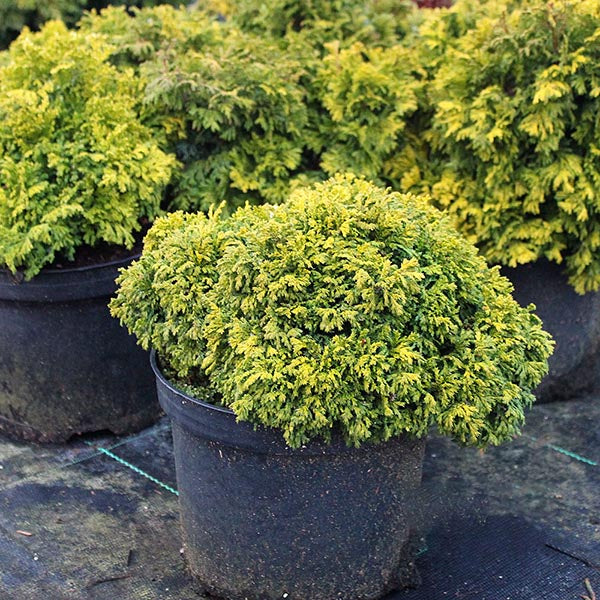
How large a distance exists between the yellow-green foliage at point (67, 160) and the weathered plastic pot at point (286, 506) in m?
1.13

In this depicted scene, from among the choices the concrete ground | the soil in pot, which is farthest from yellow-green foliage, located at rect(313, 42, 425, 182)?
the concrete ground

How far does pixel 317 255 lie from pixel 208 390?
2.05ft

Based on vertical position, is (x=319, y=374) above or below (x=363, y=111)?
below

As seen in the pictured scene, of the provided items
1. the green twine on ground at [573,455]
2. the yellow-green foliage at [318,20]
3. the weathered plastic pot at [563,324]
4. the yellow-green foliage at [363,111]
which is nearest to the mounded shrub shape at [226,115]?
the yellow-green foliage at [363,111]

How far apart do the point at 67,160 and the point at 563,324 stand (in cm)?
275

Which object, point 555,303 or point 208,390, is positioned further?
point 555,303

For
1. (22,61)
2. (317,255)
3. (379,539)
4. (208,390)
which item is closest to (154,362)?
(208,390)

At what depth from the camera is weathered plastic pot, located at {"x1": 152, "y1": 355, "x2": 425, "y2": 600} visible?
2.66m

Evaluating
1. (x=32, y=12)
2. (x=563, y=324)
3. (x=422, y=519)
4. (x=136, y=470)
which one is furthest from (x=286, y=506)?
(x=32, y=12)

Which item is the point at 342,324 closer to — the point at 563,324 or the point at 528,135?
the point at 528,135

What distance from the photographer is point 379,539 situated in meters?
2.84

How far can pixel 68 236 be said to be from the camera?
3732 mm

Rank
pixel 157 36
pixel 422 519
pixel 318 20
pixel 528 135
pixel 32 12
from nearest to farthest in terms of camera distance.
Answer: pixel 422 519 → pixel 528 135 → pixel 157 36 → pixel 318 20 → pixel 32 12

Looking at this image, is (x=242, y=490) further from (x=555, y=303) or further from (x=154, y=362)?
(x=555, y=303)
